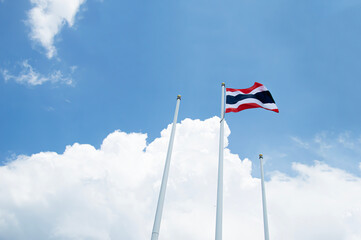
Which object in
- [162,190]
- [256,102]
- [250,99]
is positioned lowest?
[162,190]

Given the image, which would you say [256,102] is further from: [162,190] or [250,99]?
[162,190]

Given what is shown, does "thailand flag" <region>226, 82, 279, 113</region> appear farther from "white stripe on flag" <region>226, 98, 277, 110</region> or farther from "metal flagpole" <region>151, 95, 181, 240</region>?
"metal flagpole" <region>151, 95, 181, 240</region>

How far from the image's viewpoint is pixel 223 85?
17391mm

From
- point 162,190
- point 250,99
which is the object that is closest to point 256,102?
point 250,99

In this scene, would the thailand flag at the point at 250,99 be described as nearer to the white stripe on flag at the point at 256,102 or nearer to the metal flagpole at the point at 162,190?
the white stripe on flag at the point at 256,102

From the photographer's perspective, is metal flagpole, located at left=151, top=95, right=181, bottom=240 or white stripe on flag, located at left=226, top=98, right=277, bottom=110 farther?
white stripe on flag, located at left=226, top=98, right=277, bottom=110

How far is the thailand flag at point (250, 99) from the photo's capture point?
1692cm

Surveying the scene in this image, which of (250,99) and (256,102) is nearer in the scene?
(256,102)

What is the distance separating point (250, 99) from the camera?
56.5 feet

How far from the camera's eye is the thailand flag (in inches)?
666

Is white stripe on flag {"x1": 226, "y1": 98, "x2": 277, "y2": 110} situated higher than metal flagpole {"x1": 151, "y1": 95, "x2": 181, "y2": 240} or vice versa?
white stripe on flag {"x1": 226, "y1": 98, "x2": 277, "y2": 110}

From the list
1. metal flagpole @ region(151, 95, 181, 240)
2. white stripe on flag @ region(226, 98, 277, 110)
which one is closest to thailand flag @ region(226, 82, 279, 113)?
white stripe on flag @ region(226, 98, 277, 110)

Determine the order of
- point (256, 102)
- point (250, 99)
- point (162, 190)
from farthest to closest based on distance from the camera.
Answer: point (250, 99) → point (256, 102) → point (162, 190)

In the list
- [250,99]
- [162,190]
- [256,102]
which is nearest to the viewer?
[162,190]
